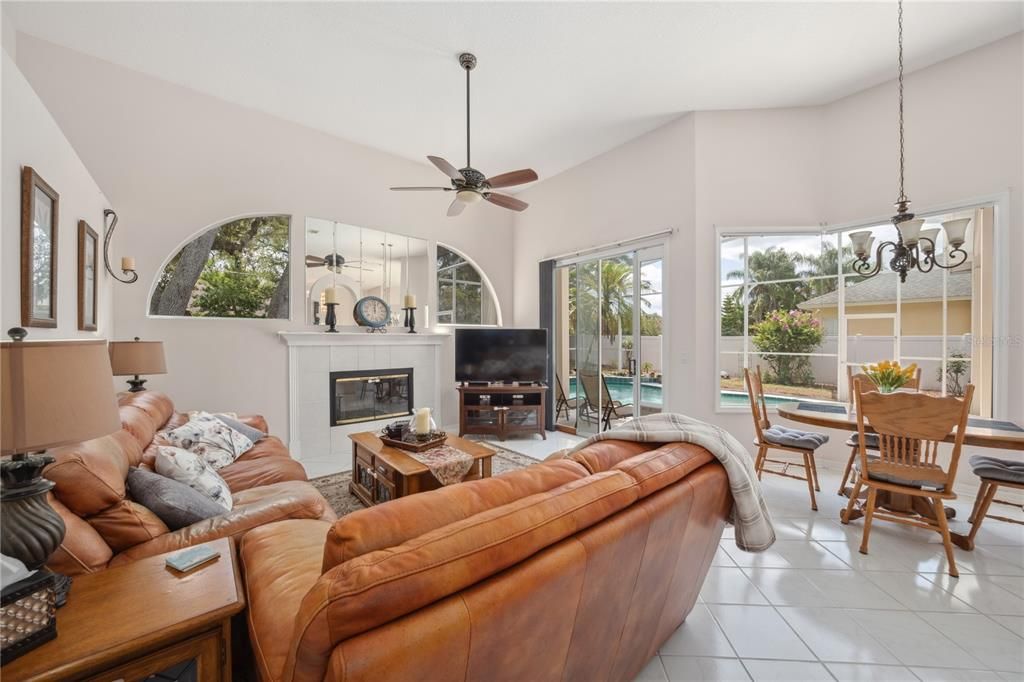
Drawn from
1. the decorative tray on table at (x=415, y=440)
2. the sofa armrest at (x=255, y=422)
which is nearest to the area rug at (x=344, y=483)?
the decorative tray on table at (x=415, y=440)

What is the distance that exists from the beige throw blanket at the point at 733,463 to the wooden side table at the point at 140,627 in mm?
1125

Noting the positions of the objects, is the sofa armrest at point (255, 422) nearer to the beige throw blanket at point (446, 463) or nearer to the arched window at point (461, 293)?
the beige throw blanket at point (446, 463)

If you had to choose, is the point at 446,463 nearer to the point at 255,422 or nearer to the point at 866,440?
the point at 255,422

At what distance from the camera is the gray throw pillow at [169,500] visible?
162 centimetres

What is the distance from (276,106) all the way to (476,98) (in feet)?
6.18

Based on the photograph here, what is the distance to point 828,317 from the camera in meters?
3.86

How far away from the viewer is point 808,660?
1.61 metres

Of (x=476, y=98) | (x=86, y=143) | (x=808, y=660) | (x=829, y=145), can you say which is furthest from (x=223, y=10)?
(x=829, y=145)

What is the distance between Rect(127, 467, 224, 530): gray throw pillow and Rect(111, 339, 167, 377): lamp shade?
1.54m

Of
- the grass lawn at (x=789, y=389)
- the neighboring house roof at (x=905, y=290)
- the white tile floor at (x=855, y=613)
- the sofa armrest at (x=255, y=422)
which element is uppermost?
the neighboring house roof at (x=905, y=290)

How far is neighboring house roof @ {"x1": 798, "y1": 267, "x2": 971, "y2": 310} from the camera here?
10.7 feet

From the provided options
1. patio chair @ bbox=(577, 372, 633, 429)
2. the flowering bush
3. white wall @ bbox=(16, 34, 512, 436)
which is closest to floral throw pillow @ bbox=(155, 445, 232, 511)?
white wall @ bbox=(16, 34, 512, 436)

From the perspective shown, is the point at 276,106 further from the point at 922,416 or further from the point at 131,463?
the point at 922,416

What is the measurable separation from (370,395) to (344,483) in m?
1.37
